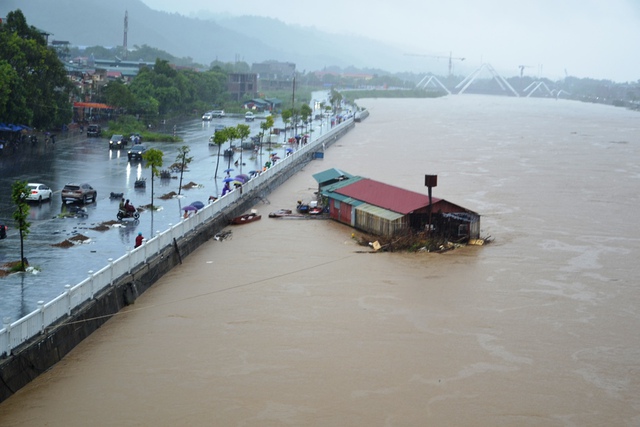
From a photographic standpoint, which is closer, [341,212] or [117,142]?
[341,212]

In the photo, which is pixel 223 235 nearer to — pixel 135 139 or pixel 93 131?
pixel 135 139

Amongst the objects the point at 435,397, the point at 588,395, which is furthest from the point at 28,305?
the point at 588,395

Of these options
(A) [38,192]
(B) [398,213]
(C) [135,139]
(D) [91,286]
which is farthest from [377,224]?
(C) [135,139]

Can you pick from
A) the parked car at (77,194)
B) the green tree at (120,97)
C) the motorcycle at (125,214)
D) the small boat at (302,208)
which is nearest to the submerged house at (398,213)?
the small boat at (302,208)

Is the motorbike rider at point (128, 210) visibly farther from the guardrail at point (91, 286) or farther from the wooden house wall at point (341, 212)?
the wooden house wall at point (341, 212)

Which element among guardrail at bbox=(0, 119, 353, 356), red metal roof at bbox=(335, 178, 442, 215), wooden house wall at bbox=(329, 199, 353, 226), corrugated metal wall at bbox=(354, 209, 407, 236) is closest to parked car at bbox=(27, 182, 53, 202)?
guardrail at bbox=(0, 119, 353, 356)

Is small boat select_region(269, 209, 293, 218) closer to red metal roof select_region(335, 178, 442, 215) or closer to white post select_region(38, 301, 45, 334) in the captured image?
red metal roof select_region(335, 178, 442, 215)

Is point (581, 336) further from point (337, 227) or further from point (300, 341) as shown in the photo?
point (337, 227)
